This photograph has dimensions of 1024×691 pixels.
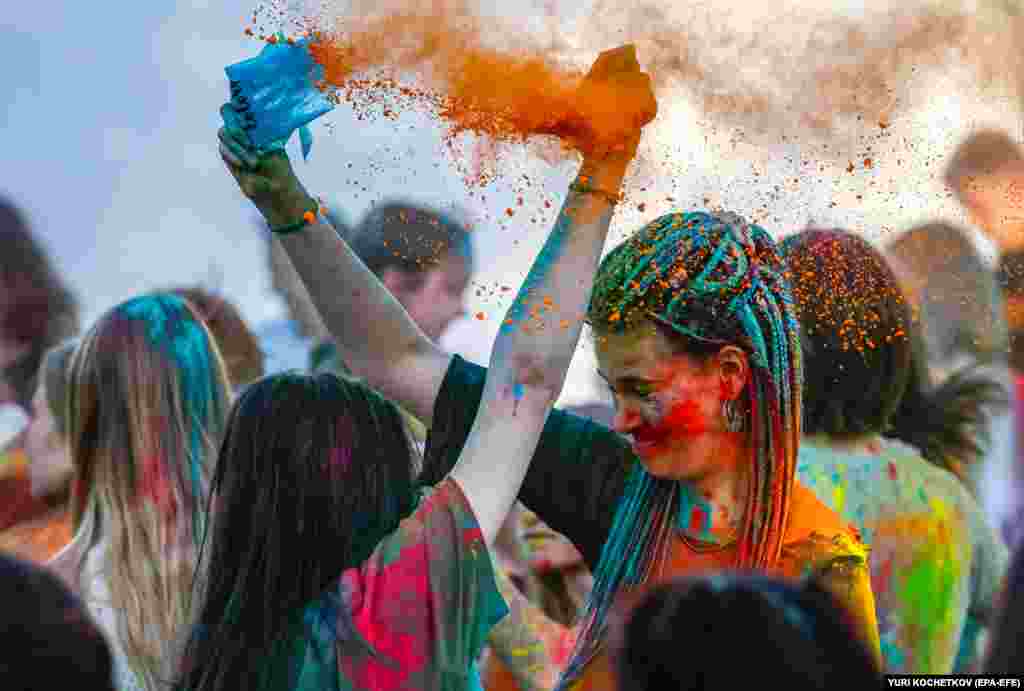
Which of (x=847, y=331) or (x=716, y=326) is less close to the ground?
(x=847, y=331)

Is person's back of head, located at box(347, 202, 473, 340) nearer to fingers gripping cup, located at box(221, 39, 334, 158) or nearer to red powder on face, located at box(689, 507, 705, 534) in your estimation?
fingers gripping cup, located at box(221, 39, 334, 158)

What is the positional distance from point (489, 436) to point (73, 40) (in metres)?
2.85

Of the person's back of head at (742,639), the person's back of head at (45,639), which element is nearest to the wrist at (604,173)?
the person's back of head at (742,639)

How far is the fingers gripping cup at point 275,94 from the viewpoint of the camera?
247cm

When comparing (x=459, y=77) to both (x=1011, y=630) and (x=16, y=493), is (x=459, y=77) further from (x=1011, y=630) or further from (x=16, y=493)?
(x=16, y=493)

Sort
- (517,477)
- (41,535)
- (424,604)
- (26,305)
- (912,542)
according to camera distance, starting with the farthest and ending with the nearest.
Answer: (26,305)
(41,535)
(912,542)
(517,477)
(424,604)

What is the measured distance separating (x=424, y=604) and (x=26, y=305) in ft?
11.0

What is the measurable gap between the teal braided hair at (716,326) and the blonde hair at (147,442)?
4.31ft

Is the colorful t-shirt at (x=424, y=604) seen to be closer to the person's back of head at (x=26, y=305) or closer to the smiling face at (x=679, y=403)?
the smiling face at (x=679, y=403)

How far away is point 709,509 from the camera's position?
2557 mm

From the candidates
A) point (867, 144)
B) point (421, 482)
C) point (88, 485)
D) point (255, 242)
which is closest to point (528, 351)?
point (421, 482)

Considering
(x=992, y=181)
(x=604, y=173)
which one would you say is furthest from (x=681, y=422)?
(x=992, y=181)

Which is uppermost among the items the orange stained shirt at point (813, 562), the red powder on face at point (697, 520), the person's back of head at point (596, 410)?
the person's back of head at point (596, 410)

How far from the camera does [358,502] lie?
2.48m
